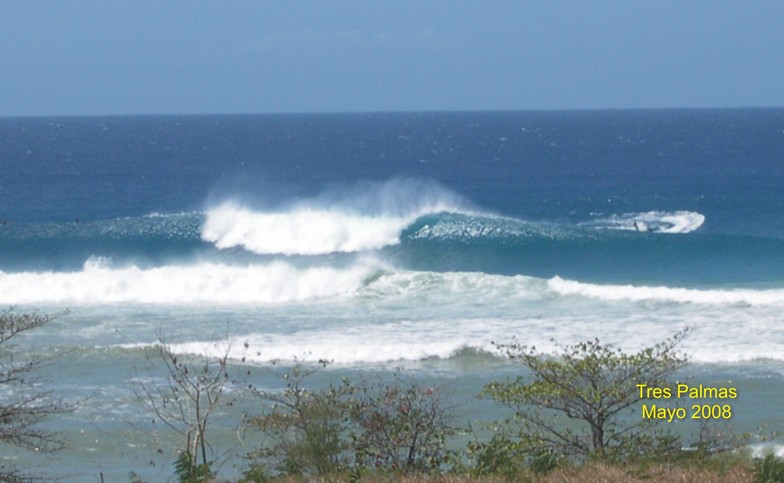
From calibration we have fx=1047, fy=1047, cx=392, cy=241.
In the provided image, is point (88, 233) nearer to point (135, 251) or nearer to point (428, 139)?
point (135, 251)

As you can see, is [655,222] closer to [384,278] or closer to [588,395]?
[384,278]

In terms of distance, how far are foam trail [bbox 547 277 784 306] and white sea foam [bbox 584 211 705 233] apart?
11356 millimetres

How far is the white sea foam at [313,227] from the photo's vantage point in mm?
33281

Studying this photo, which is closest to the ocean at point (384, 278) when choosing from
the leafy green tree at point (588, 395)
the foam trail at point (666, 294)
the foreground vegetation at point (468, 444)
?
the foam trail at point (666, 294)

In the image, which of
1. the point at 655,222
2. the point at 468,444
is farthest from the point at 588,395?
the point at 655,222

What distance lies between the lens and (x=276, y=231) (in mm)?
34344

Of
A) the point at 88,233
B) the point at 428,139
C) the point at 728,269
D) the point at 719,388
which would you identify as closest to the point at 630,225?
the point at 728,269

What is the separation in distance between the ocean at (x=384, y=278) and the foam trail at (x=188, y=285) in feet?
0.25

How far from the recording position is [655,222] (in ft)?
125

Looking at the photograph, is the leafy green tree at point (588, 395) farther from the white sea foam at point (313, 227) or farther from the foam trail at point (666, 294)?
the white sea foam at point (313, 227)

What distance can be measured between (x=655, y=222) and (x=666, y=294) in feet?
48.4

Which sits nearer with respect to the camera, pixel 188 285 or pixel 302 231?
pixel 188 285

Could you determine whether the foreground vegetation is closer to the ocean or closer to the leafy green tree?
the leafy green tree

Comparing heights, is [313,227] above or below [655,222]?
below
